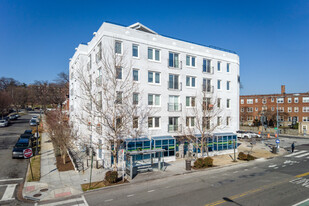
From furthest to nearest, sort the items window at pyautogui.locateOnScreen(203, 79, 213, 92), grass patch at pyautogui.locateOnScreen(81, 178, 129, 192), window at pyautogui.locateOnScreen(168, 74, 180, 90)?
window at pyautogui.locateOnScreen(203, 79, 213, 92) < window at pyautogui.locateOnScreen(168, 74, 180, 90) < grass patch at pyautogui.locateOnScreen(81, 178, 129, 192)

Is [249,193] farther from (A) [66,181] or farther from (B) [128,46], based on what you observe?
(B) [128,46]

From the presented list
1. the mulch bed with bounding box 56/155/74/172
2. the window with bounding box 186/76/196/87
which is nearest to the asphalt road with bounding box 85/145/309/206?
the mulch bed with bounding box 56/155/74/172

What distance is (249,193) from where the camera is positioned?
44.3ft

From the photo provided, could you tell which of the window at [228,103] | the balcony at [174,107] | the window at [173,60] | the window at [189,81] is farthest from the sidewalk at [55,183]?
the window at [228,103]

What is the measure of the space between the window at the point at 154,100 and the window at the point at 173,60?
4.15m

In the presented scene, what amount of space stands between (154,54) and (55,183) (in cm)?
1559

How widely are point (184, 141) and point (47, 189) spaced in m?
15.3

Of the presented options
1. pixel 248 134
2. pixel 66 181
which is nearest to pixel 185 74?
pixel 66 181

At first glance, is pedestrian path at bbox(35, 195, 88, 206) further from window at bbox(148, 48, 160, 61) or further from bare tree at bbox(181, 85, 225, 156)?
window at bbox(148, 48, 160, 61)

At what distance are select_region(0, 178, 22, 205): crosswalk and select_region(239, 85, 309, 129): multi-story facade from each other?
5085cm

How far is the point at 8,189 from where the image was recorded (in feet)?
47.0

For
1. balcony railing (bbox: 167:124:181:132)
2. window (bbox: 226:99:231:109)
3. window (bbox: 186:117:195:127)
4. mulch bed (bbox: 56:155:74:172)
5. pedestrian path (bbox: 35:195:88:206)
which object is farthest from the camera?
window (bbox: 226:99:231:109)

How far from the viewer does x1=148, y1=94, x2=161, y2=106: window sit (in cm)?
2256

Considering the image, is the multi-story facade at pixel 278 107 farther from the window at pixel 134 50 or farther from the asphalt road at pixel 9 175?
the asphalt road at pixel 9 175
